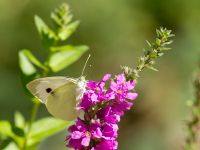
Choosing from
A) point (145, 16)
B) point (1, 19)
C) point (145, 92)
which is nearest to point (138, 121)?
point (145, 92)

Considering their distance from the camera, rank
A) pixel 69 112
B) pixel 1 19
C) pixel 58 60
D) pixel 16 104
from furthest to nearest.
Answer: pixel 1 19
pixel 16 104
pixel 58 60
pixel 69 112

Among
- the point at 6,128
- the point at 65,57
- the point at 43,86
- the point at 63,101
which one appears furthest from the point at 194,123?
the point at 6,128

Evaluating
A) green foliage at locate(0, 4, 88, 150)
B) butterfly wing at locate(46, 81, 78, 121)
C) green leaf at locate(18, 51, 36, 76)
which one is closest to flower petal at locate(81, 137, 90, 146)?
butterfly wing at locate(46, 81, 78, 121)

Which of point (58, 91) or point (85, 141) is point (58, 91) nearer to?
point (58, 91)

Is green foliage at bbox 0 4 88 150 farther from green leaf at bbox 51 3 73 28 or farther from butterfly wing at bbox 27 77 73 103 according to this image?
butterfly wing at bbox 27 77 73 103

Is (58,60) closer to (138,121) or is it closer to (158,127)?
(158,127)

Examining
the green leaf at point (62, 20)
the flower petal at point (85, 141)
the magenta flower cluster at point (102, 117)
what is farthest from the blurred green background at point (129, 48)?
the flower petal at point (85, 141)
